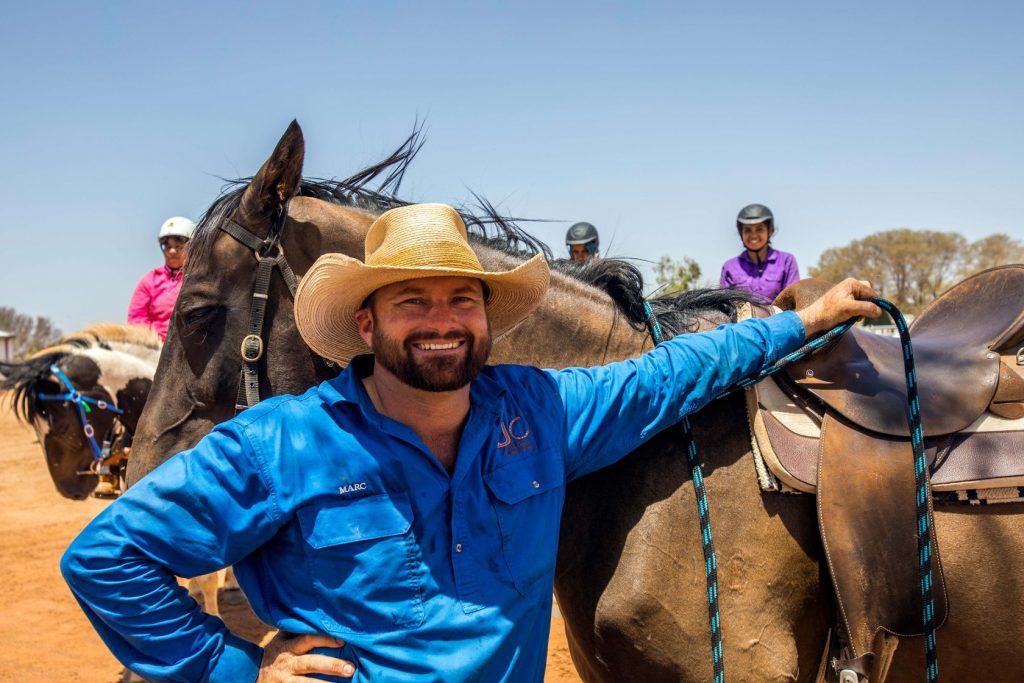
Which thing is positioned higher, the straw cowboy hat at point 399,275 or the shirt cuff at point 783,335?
the straw cowboy hat at point 399,275

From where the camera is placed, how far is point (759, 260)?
24.7 ft

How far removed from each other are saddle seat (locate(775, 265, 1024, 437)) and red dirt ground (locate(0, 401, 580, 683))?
12.8ft

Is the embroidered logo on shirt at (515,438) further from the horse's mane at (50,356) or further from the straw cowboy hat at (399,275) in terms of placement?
the horse's mane at (50,356)

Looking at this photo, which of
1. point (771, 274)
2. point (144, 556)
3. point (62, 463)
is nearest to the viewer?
point (144, 556)

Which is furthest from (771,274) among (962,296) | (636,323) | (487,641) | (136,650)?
(136,650)

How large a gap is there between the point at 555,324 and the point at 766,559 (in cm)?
105

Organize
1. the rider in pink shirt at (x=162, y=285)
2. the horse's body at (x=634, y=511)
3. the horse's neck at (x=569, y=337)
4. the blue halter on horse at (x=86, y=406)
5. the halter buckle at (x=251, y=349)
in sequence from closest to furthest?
the horse's body at (x=634, y=511) → the halter buckle at (x=251, y=349) → the horse's neck at (x=569, y=337) → the blue halter on horse at (x=86, y=406) → the rider in pink shirt at (x=162, y=285)

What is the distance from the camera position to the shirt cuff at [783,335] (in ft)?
7.85

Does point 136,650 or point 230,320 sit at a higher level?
point 230,320

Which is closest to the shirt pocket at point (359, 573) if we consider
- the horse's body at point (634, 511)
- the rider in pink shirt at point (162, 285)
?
the horse's body at point (634, 511)

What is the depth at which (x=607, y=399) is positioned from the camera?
7.44 ft

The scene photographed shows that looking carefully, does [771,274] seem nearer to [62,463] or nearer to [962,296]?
[962,296]

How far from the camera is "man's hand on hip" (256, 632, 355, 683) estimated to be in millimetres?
1777

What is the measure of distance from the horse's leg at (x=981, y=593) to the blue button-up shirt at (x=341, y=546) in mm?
1169
